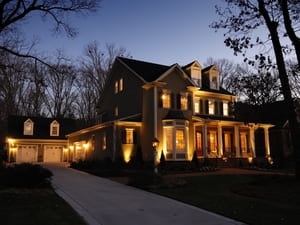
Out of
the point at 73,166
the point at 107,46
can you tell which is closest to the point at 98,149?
the point at 73,166

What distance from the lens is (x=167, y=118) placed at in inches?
816

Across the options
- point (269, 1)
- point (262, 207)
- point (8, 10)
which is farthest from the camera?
point (8, 10)

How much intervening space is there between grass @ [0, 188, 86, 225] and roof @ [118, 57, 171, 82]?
13.8 meters

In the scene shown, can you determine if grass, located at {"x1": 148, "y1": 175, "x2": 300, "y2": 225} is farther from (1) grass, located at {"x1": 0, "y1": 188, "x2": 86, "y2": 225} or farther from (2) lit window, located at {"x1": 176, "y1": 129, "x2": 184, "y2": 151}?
(2) lit window, located at {"x1": 176, "y1": 129, "x2": 184, "y2": 151}

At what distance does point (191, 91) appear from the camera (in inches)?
899

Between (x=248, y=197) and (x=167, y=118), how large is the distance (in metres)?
11.5

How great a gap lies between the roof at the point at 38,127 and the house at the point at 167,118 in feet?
29.3

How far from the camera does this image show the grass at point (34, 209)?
6.13 meters

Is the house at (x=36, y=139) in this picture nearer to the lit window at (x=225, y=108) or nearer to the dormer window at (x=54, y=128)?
the dormer window at (x=54, y=128)

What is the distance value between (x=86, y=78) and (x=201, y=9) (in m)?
26.1

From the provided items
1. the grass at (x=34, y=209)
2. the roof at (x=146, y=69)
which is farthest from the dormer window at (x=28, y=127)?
the grass at (x=34, y=209)

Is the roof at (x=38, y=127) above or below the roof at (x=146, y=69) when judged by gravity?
below

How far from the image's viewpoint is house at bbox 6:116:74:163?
3148 cm

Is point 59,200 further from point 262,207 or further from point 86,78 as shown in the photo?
point 86,78
